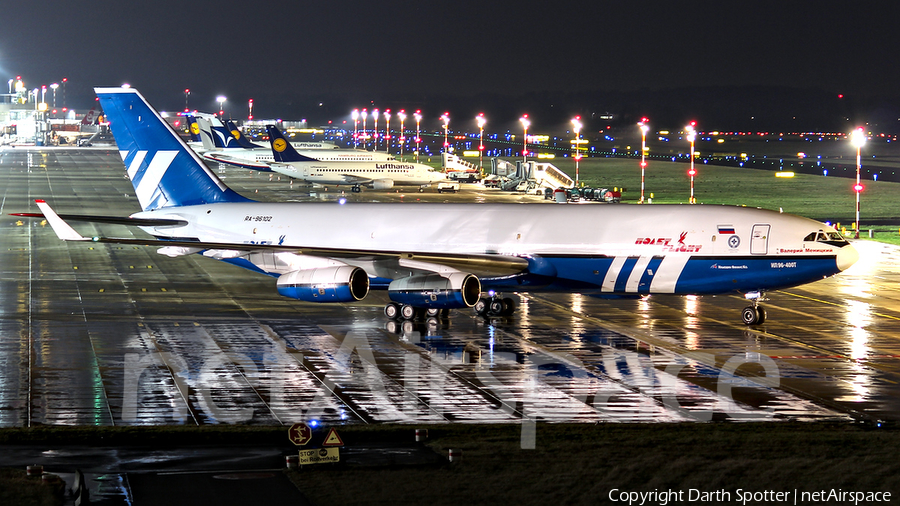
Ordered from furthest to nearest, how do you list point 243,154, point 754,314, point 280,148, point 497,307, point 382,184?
1. point 243,154
2. point 280,148
3. point 382,184
4. point 497,307
5. point 754,314

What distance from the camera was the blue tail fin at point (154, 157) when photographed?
43.1 meters

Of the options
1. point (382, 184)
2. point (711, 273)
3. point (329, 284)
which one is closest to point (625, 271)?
point (711, 273)

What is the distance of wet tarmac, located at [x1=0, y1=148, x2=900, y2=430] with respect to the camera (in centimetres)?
2556

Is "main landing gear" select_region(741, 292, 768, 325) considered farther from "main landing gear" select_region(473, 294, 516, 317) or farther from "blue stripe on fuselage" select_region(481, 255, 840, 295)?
"main landing gear" select_region(473, 294, 516, 317)

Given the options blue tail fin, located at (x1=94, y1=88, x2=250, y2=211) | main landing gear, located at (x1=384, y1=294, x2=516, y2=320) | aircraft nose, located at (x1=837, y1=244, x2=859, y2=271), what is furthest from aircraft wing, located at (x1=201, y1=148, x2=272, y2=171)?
aircraft nose, located at (x1=837, y1=244, x2=859, y2=271)

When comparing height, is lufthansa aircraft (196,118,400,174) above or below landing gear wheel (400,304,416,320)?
above

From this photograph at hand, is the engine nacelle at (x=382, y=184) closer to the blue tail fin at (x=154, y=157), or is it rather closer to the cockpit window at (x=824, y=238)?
the blue tail fin at (x=154, y=157)

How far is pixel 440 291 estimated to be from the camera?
3659 centimetres

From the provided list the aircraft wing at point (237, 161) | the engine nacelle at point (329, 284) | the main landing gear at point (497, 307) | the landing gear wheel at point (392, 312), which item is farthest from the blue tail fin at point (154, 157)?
the aircraft wing at point (237, 161)

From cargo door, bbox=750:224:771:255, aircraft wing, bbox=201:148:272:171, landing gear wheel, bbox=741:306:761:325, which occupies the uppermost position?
aircraft wing, bbox=201:148:272:171

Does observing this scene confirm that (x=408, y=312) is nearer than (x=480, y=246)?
Yes

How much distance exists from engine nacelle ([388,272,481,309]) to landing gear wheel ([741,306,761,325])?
10.3 m

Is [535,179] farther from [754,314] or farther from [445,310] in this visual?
[754,314]

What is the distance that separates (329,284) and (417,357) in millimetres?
6101
